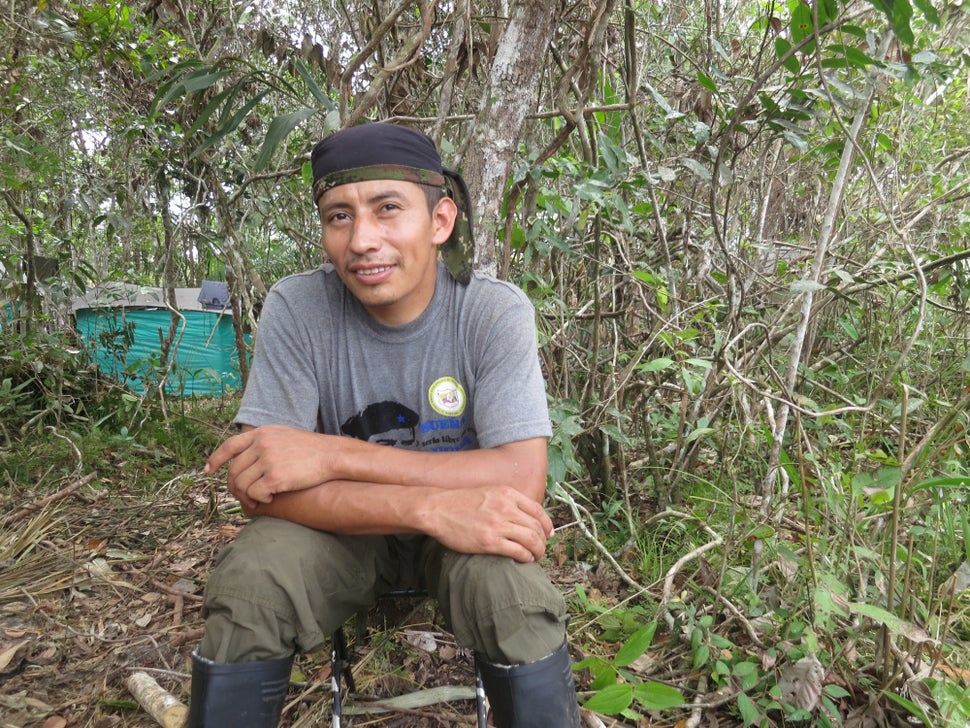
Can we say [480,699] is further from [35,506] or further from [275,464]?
[35,506]

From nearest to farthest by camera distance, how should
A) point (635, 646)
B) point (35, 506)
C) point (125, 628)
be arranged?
1. point (635, 646)
2. point (125, 628)
3. point (35, 506)

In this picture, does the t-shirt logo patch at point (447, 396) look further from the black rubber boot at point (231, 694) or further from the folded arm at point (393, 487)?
the black rubber boot at point (231, 694)

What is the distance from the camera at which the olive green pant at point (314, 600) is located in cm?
130

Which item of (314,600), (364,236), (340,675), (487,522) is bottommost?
(340,675)

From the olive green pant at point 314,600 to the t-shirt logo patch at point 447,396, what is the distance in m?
0.41

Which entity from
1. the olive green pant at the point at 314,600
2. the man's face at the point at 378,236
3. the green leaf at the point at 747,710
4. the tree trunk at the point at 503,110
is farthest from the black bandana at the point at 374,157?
the green leaf at the point at 747,710

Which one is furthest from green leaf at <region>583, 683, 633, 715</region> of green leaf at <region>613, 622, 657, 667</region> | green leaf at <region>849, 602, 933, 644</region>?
green leaf at <region>849, 602, 933, 644</region>

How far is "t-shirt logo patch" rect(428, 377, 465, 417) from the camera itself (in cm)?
177

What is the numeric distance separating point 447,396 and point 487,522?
1.54 ft

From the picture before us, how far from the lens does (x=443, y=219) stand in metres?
1.80

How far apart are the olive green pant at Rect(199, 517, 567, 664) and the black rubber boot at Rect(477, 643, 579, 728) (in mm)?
20

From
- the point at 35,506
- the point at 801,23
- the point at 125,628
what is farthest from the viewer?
the point at 35,506

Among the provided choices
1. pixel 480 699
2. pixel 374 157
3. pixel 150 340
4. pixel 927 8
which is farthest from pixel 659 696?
pixel 150 340

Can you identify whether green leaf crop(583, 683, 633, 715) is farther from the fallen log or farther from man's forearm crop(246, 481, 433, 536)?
the fallen log
